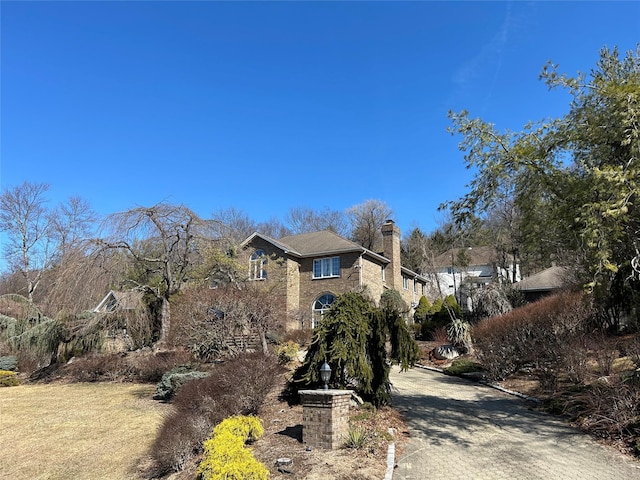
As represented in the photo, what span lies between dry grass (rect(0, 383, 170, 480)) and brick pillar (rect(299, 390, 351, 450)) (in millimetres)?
3447

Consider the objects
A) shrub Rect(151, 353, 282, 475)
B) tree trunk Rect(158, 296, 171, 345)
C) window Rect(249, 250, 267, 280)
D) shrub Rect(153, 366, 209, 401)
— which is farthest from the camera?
window Rect(249, 250, 267, 280)

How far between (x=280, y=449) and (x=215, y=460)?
1754 millimetres

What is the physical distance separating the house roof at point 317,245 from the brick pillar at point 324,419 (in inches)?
780

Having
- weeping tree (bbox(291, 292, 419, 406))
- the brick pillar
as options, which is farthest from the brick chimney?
the brick pillar

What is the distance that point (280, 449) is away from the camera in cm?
699

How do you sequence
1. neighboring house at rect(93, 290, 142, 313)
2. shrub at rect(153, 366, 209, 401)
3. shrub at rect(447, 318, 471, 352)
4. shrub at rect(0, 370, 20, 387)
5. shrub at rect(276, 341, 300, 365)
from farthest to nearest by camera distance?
shrub at rect(447, 318, 471, 352) < shrub at rect(0, 370, 20, 387) < neighboring house at rect(93, 290, 142, 313) < shrub at rect(276, 341, 300, 365) < shrub at rect(153, 366, 209, 401)

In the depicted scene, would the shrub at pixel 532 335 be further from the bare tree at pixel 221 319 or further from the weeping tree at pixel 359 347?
the bare tree at pixel 221 319

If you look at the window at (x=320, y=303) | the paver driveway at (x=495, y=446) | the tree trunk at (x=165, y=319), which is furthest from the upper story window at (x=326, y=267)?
the paver driveway at (x=495, y=446)

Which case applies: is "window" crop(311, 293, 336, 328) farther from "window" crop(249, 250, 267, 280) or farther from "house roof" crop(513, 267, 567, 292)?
"house roof" crop(513, 267, 567, 292)

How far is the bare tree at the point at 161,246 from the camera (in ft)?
56.7

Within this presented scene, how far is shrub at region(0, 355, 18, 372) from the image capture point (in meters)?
20.3

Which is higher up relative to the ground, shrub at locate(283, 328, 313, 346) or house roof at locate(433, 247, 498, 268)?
house roof at locate(433, 247, 498, 268)

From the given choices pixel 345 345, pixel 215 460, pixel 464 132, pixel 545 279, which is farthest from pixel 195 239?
pixel 545 279

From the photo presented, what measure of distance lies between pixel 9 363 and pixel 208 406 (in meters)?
17.6
